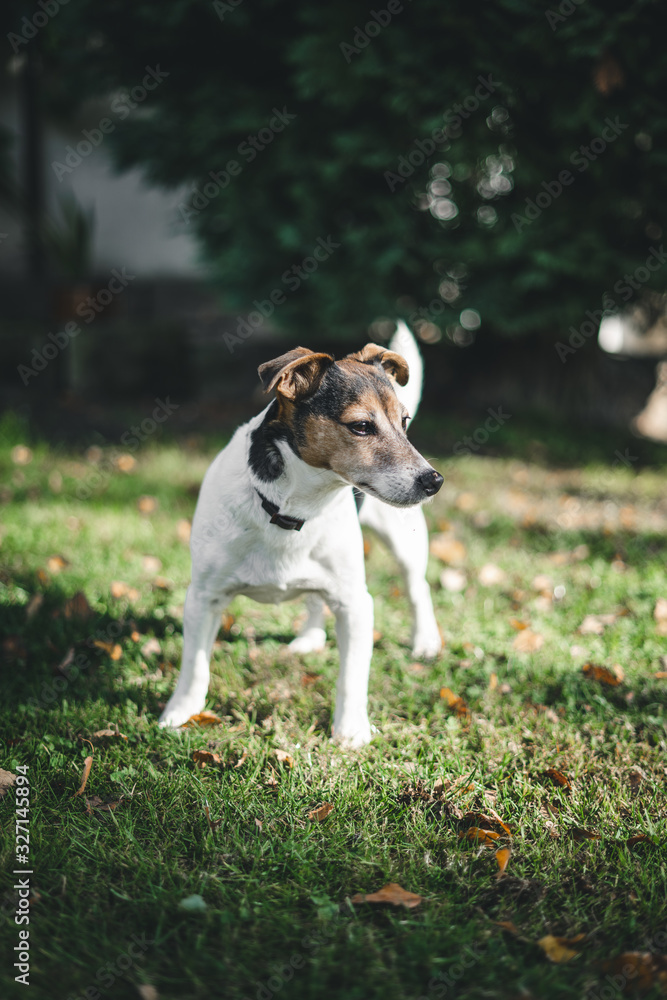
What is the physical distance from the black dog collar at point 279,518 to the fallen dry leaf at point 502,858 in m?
1.19

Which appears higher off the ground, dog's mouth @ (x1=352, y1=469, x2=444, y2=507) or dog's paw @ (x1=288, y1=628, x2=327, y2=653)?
dog's mouth @ (x1=352, y1=469, x2=444, y2=507)

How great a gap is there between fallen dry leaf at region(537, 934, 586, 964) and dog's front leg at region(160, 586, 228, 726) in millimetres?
1437

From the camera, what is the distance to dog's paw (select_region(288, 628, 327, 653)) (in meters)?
3.38

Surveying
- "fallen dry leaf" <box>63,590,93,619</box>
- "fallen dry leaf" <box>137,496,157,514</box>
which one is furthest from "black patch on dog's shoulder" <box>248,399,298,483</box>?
"fallen dry leaf" <box>137,496,157,514</box>

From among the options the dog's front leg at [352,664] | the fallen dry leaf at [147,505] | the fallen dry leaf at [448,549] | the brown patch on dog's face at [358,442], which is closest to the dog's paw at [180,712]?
the dog's front leg at [352,664]

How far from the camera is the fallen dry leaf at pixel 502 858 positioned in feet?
6.93

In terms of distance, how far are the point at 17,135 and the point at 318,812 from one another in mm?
11141

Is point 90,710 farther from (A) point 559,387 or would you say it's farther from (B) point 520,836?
(A) point 559,387

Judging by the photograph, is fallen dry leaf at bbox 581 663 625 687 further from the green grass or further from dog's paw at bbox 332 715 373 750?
dog's paw at bbox 332 715 373 750

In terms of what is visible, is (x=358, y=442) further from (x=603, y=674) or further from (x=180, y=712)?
(x=603, y=674)

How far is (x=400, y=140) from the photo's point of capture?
21.4 ft

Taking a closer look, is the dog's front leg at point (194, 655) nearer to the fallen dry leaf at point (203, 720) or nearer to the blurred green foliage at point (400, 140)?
the fallen dry leaf at point (203, 720)

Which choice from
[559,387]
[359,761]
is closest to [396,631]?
[359,761]

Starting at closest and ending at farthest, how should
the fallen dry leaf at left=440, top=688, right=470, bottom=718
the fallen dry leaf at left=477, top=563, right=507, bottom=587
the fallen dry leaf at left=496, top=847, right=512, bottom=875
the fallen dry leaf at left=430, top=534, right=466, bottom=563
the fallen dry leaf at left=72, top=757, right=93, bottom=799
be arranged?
the fallen dry leaf at left=496, top=847, right=512, bottom=875 < the fallen dry leaf at left=72, top=757, right=93, bottom=799 < the fallen dry leaf at left=440, top=688, right=470, bottom=718 < the fallen dry leaf at left=477, top=563, right=507, bottom=587 < the fallen dry leaf at left=430, top=534, right=466, bottom=563
